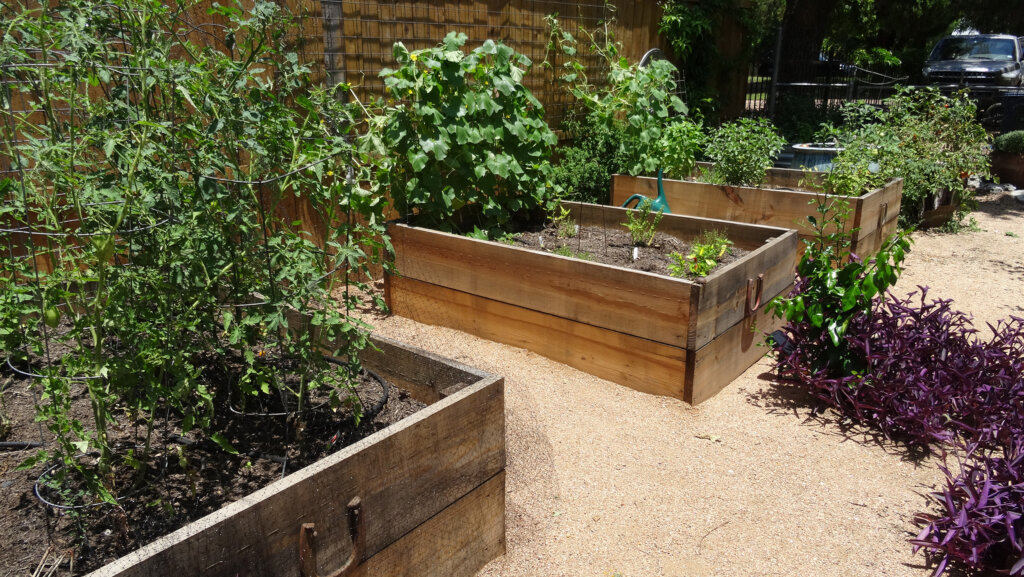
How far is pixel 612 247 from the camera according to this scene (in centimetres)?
467

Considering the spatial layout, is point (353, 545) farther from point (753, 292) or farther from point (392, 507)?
point (753, 292)

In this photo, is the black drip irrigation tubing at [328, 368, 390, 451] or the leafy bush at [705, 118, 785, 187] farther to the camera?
the leafy bush at [705, 118, 785, 187]

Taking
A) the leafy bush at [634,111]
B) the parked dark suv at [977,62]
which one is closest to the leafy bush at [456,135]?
the leafy bush at [634,111]

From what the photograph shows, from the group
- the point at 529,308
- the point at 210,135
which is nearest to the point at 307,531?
the point at 210,135

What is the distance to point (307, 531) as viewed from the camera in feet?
5.65

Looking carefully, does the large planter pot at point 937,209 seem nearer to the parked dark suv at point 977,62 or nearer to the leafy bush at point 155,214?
the leafy bush at point 155,214

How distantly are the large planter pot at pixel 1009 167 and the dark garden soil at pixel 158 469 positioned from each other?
996 cm

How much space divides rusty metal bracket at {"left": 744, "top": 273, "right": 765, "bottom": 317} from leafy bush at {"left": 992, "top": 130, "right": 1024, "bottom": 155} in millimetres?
7304

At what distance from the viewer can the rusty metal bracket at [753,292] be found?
383cm

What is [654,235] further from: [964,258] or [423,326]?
[964,258]

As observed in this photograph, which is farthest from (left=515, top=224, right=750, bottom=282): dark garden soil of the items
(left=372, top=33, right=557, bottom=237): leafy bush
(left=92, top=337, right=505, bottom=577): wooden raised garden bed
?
(left=92, top=337, right=505, bottom=577): wooden raised garden bed

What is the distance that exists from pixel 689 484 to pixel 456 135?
95.2 inches

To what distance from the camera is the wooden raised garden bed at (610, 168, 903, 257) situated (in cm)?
526

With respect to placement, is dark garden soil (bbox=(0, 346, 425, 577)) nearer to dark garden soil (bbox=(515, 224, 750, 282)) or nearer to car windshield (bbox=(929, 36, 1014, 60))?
dark garden soil (bbox=(515, 224, 750, 282))
